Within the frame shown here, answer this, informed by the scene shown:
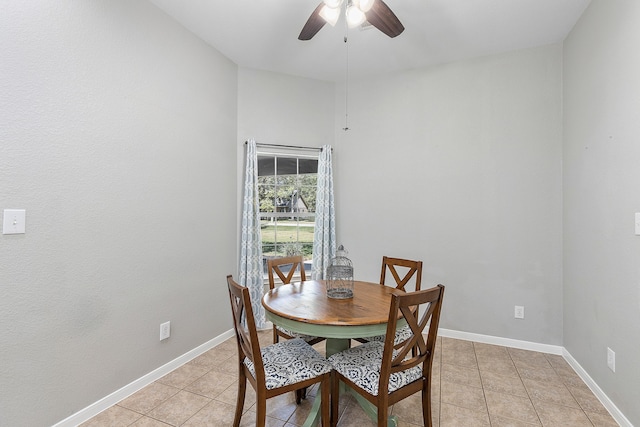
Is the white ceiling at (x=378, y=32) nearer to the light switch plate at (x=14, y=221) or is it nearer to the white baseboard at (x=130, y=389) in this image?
the light switch plate at (x=14, y=221)

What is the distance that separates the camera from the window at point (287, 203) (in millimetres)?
3580

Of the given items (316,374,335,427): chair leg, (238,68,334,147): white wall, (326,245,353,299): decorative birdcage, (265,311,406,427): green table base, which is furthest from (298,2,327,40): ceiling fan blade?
(316,374,335,427): chair leg

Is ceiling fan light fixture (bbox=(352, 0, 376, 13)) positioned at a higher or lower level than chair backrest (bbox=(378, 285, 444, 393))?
higher

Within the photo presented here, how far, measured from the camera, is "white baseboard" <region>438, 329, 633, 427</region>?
1.95 metres

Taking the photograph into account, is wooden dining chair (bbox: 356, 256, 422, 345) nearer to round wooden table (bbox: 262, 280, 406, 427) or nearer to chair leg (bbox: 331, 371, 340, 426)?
round wooden table (bbox: 262, 280, 406, 427)

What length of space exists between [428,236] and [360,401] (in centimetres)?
191

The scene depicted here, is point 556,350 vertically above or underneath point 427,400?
underneath

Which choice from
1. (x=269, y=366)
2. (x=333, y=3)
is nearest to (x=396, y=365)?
(x=269, y=366)

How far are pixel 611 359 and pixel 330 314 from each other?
1.89 m

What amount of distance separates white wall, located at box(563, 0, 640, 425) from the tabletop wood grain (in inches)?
54.9

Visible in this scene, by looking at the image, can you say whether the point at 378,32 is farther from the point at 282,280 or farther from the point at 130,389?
the point at 130,389

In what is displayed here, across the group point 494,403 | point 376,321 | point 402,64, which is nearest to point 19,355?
point 376,321

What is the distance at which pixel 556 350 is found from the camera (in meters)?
2.86

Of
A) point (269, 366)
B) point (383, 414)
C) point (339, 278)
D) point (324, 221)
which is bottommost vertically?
point (383, 414)
